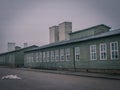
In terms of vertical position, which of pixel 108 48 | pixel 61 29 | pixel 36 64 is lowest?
pixel 36 64

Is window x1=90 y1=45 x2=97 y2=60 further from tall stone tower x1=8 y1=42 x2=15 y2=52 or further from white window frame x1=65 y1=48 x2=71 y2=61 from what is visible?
tall stone tower x1=8 y1=42 x2=15 y2=52

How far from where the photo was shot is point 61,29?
194 ft

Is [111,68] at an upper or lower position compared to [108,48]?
lower

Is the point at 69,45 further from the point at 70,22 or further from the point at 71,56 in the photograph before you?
the point at 70,22

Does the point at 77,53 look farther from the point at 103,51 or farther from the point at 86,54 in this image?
the point at 103,51

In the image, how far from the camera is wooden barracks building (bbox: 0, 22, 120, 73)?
27047mm

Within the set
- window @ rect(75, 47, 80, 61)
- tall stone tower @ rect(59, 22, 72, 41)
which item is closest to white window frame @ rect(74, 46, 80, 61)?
window @ rect(75, 47, 80, 61)

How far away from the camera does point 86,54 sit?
3200 cm

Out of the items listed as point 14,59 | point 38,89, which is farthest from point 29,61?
point 38,89

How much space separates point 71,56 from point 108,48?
9352 millimetres

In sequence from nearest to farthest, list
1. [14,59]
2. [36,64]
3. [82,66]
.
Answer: [82,66], [36,64], [14,59]

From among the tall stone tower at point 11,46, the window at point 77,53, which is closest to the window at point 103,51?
the window at point 77,53

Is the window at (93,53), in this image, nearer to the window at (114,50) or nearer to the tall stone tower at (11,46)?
the window at (114,50)

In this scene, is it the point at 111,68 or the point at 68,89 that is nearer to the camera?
Answer: the point at 68,89
